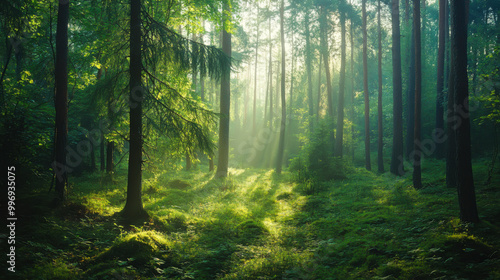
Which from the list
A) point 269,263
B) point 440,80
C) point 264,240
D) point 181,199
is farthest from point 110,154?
point 440,80

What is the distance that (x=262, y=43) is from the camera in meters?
33.0

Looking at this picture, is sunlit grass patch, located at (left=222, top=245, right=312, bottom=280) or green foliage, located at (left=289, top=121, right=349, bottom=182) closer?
sunlit grass patch, located at (left=222, top=245, right=312, bottom=280)

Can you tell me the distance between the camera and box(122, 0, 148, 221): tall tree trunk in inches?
279

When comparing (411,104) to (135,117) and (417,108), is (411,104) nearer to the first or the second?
(417,108)

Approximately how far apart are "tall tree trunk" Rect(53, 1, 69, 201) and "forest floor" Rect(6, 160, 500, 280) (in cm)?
Answer: 63

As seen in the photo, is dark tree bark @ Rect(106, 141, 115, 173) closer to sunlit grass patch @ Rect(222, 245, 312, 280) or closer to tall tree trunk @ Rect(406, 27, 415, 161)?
sunlit grass patch @ Rect(222, 245, 312, 280)

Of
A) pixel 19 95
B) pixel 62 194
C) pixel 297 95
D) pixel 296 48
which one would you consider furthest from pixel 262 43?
pixel 62 194

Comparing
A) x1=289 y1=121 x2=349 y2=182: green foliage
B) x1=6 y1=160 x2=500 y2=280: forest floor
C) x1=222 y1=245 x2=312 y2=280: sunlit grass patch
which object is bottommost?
x1=222 y1=245 x2=312 y2=280: sunlit grass patch

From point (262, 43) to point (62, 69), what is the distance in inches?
1129

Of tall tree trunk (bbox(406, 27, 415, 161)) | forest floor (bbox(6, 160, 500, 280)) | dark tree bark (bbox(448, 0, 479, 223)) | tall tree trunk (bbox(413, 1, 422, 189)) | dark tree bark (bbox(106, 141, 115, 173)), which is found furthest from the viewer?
tall tree trunk (bbox(406, 27, 415, 161))

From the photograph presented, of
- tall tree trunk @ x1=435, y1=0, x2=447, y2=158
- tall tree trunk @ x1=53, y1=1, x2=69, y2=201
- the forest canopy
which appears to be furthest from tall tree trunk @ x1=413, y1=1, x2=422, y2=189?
tall tree trunk @ x1=53, y1=1, x2=69, y2=201

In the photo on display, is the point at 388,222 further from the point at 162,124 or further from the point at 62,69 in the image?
the point at 62,69

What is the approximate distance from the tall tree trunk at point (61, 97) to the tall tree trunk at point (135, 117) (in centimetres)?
181

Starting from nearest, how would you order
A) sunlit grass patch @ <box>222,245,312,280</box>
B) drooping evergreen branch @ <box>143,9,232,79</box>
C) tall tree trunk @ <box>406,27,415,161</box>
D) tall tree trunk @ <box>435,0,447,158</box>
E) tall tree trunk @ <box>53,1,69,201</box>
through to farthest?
sunlit grass patch @ <box>222,245,312,280</box> < tall tree trunk @ <box>53,1,69,201</box> < drooping evergreen branch @ <box>143,9,232,79</box> < tall tree trunk @ <box>435,0,447,158</box> < tall tree trunk @ <box>406,27,415,161</box>
